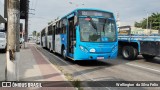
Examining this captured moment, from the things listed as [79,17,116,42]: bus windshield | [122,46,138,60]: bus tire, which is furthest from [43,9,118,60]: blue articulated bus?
[122,46,138,60]: bus tire

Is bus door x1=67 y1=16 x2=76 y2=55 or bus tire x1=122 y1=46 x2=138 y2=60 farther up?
bus door x1=67 y1=16 x2=76 y2=55

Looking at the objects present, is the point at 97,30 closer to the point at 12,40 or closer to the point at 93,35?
the point at 93,35

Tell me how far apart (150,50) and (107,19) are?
358cm

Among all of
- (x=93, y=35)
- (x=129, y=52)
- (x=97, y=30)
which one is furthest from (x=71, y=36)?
(x=129, y=52)

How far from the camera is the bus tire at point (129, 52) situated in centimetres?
1959

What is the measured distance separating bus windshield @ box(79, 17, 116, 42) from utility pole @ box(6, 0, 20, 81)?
20.8 ft

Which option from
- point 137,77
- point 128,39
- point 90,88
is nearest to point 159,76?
point 137,77

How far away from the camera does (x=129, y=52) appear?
20078mm

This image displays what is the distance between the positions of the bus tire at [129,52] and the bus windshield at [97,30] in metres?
4.18

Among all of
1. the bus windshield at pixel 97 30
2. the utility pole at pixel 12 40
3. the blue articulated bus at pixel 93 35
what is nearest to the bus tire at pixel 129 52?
the blue articulated bus at pixel 93 35

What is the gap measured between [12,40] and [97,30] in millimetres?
7051

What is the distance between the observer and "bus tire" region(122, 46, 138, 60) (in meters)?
19.6

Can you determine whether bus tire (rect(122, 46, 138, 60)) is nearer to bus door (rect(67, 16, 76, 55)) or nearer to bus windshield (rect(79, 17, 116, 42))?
bus windshield (rect(79, 17, 116, 42))

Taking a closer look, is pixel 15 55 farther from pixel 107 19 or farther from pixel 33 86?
pixel 107 19
